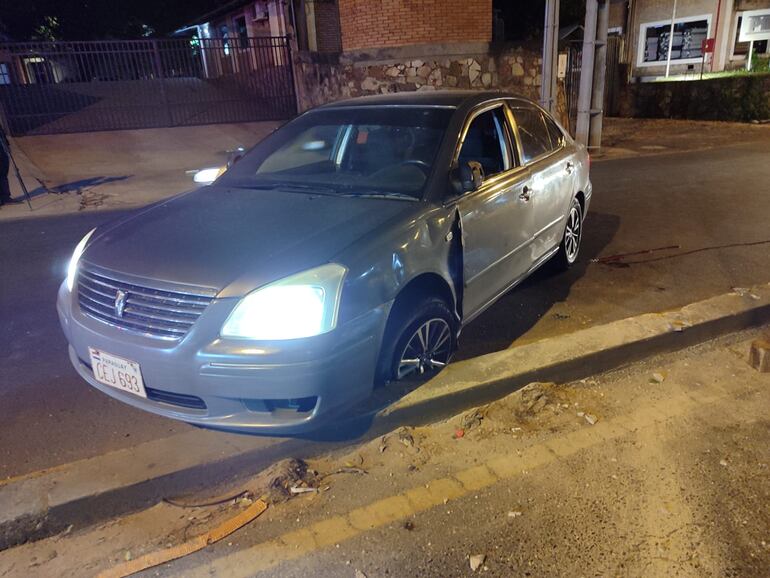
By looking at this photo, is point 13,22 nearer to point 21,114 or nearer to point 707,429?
point 21,114

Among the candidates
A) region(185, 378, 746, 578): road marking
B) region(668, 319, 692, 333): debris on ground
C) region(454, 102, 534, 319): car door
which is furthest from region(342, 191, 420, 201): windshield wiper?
region(668, 319, 692, 333): debris on ground

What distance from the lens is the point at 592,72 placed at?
1222 centimetres

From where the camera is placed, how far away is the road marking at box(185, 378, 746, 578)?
8.14 feet

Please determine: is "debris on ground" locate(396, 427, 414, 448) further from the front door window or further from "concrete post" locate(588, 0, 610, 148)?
"concrete post" locate(588, 0, 610, 148)

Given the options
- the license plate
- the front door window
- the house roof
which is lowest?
the license plate

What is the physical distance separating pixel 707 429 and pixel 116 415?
3.36 metres

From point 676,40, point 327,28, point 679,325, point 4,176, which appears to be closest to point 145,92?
point 327,28

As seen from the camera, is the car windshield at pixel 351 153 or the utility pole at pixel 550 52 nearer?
the car windshield at pixel 351 153

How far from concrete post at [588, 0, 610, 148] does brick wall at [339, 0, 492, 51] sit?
2567mm

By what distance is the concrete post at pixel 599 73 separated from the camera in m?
12.1

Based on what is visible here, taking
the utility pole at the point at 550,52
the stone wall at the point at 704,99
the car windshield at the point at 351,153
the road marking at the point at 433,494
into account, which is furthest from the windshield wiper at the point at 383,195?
the stone wall at the point at 704,99

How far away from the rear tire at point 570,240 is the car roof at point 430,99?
1513mm

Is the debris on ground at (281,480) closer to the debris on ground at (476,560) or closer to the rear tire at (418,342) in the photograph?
the rear tire at (418,342)

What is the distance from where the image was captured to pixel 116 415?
11.5 feet
